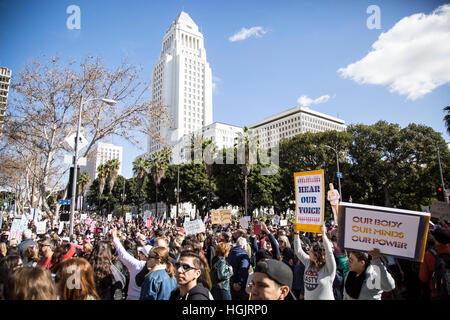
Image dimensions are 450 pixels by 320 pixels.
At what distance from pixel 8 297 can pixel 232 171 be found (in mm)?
39093

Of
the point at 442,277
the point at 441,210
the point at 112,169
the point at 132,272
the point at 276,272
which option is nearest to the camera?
the point at 276,272

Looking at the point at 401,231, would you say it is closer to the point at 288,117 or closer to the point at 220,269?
the point at 220,269

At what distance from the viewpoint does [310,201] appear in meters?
4.66

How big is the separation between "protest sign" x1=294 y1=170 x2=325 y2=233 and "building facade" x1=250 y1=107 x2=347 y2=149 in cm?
11257

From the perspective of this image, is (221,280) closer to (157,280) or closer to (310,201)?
(157,280)

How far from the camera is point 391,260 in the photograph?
5656 mm

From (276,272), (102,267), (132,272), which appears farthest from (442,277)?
(102,267)

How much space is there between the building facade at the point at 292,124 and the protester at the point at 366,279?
114m

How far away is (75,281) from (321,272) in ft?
9.77

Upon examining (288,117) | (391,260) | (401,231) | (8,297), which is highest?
(288,117)

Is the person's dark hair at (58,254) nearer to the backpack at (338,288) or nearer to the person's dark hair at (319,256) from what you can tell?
the person's dark hair at (319,256)

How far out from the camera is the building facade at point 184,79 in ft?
409
